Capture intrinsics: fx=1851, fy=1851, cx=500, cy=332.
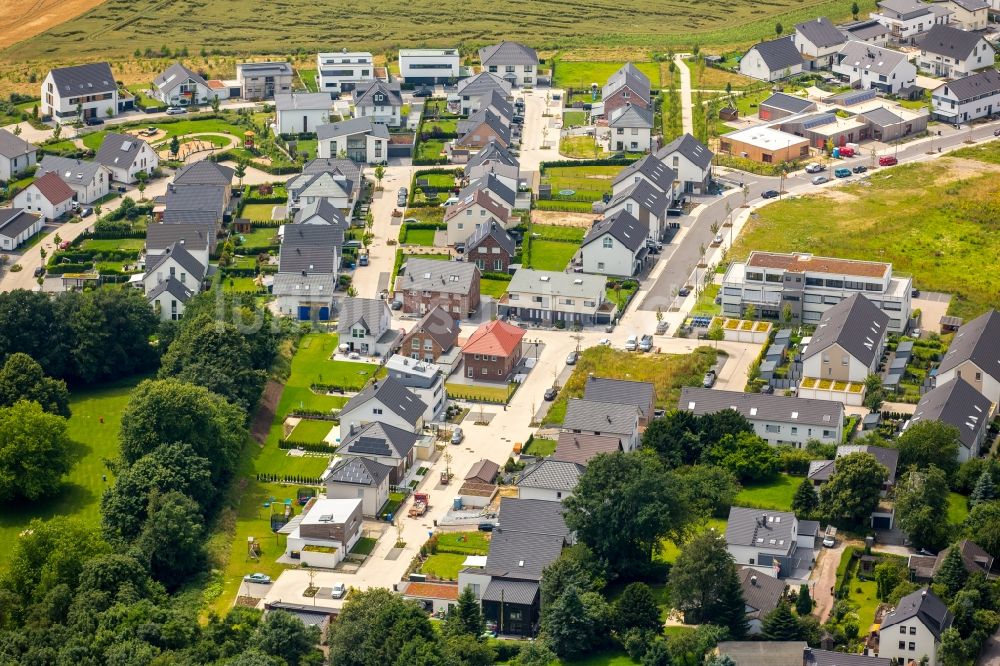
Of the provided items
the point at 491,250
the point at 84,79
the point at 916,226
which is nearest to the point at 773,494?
the point at 491,250

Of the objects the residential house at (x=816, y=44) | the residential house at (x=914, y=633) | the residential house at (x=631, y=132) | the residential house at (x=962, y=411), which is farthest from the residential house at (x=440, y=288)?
the residential house at (x=816, y=44)

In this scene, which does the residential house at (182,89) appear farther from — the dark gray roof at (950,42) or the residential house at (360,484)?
the residential house at (360,484)

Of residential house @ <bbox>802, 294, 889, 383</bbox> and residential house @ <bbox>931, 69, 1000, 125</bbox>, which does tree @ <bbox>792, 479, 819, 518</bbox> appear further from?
residential house @ <bbox>931, 69, 1000, 125</bbox>

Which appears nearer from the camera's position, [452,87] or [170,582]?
[170,582]

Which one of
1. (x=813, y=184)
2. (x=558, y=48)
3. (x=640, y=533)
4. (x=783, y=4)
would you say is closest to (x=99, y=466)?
(x=640, y=533)

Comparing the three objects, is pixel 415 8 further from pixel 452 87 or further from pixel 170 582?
pixel 170 582
